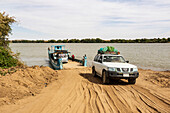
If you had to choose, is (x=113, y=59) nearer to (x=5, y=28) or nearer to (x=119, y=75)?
(x=119, y=75)

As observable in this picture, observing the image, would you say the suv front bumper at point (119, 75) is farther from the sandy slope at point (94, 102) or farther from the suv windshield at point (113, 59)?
the suv windshield at point (113, 59)

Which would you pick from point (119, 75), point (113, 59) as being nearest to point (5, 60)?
point (113, 59)

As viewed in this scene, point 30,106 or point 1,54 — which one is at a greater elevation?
point 1,54

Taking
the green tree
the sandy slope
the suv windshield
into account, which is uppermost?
the green tree

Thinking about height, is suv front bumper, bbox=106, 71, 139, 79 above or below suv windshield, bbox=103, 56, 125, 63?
below

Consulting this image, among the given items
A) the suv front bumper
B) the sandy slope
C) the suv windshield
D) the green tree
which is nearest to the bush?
the green tree

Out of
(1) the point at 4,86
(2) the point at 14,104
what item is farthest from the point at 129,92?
(1) the point at 4,86

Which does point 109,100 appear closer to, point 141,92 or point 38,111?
point 141,92

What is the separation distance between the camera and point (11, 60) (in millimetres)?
14352

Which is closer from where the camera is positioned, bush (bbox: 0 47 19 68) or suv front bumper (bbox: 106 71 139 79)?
suv front bumper (bbox: 106 71 139 79)

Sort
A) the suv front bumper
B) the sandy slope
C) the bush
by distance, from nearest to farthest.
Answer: the sandy slope → the suv front bumper → the bush

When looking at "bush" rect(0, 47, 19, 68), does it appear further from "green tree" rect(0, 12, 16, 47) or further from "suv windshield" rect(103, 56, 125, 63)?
"suv windshield" rect(103, 56, 125, 63)

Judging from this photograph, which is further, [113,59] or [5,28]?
[5,28]

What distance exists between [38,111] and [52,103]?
888 millimetres
